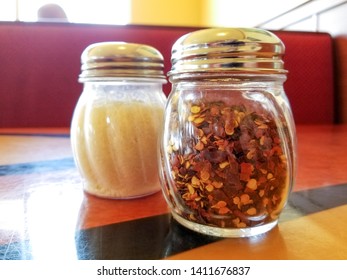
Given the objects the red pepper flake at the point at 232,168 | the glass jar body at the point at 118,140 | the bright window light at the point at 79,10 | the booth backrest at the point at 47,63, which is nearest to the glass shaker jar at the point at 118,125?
the glass jar body at the point at 118,140

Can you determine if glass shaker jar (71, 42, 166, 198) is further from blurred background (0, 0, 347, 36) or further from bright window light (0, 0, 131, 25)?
bright window light (0, 0, 131, 25)

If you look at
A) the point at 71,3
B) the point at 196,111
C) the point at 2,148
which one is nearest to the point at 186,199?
the point at 196,111

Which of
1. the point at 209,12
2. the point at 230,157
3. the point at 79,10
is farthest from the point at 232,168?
the point at 79,10

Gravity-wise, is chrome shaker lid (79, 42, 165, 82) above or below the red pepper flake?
above

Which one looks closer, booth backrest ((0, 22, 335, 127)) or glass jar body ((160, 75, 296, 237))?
glass jar body ((160, 75, 296, 237))

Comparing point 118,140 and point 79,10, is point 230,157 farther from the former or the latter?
point 79,10

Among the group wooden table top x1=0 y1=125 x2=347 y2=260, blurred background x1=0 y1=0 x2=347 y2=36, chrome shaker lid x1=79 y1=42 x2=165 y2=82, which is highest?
blurred background x1=0 y1=0 x2=347 y2=36

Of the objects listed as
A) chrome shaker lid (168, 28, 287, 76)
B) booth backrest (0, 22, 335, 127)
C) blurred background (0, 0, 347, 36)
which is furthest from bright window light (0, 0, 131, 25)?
chrome shaker lid (168, 28, 287, 76)
